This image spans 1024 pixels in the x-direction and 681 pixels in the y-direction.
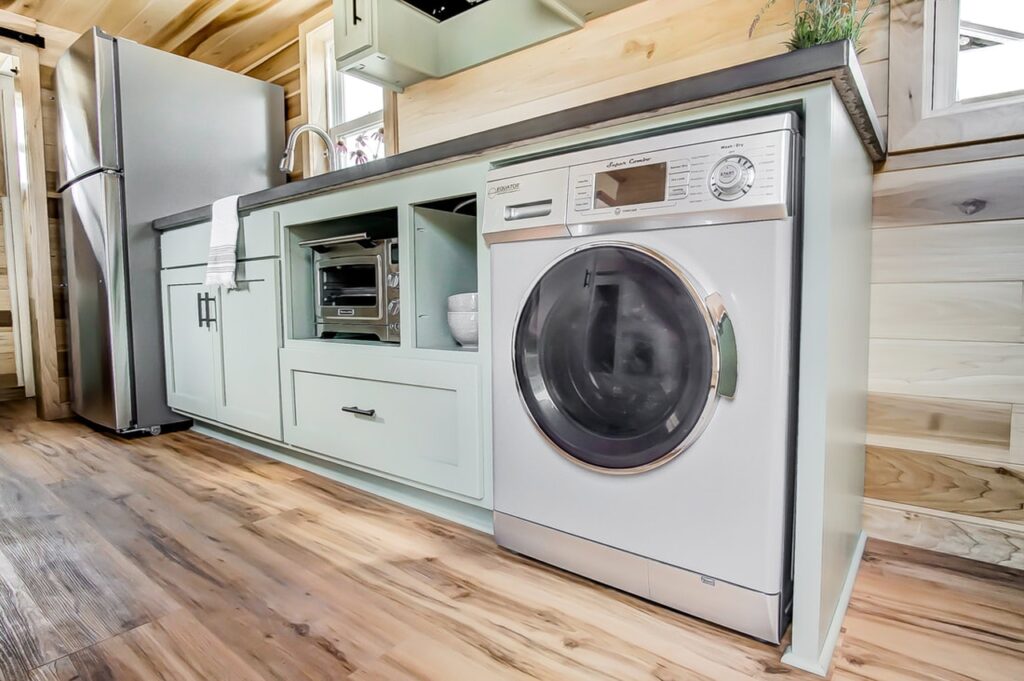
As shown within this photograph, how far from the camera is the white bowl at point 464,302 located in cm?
151

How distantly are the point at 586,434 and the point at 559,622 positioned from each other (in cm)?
35

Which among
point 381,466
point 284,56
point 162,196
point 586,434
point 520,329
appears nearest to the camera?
point 586,434

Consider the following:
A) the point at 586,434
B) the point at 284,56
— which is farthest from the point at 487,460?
the point at 284,56

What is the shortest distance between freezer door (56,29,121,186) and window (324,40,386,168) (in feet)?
3.10

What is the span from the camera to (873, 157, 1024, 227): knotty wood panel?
1219 mm

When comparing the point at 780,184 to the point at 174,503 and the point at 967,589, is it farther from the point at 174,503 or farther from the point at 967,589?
the point at 174,503

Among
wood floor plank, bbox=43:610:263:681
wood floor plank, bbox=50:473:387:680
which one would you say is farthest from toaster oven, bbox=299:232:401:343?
wood floor plank, bbox=43:610:263:681

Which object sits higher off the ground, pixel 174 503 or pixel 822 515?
pixel 822 515

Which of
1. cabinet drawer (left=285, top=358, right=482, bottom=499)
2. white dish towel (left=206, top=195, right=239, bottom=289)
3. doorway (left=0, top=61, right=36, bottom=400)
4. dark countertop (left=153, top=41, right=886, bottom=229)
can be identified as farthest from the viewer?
doorway (left=0, top=61, right=36, bottom=400)

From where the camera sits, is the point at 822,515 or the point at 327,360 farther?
the point at 327,360

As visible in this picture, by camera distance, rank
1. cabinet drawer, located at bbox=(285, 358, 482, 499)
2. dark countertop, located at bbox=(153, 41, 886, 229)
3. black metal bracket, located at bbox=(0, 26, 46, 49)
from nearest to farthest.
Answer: dark countertop, located at bbox=(153, 41, 886, 229)
cabinet drawer, located at bbox=(285, 358, 482, 499)
black metal bracket, located at bbox=(0, 26, 46, 49)

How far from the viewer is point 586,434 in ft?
3.61

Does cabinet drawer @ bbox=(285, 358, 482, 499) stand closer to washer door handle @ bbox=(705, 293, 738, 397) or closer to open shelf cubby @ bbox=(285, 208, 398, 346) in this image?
open shelf cubby @ bbox=(285, 208, 398, 346)

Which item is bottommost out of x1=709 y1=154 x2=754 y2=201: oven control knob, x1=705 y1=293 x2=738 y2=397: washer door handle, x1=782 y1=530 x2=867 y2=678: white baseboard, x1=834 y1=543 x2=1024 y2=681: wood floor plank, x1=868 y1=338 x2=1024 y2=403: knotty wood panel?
x1=834 y1=543 x2=1024 y2=681: wood floor plank
